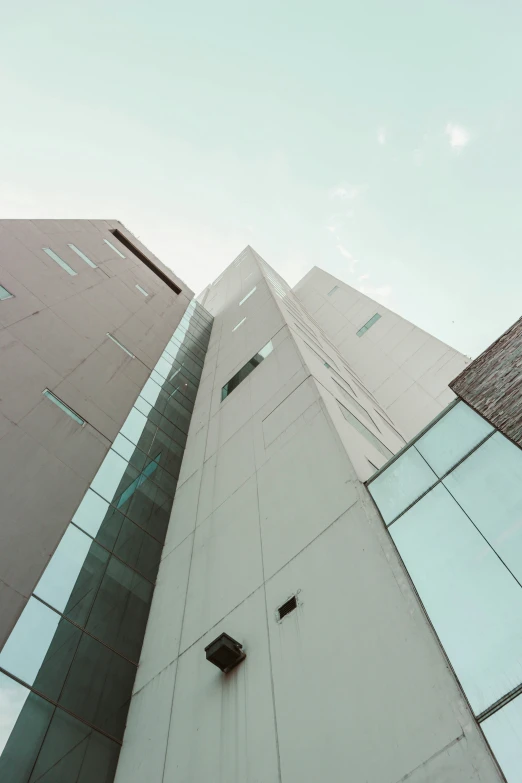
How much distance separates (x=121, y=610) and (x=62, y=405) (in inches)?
257

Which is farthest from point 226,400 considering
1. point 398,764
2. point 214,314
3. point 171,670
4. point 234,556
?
point 214,314

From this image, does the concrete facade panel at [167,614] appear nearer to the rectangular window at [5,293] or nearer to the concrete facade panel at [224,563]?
the concrete facade panel at [224,563]

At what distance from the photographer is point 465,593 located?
5.48 metres

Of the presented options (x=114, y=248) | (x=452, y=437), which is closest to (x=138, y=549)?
(x=452, y=437)

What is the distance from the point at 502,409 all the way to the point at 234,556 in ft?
19.9

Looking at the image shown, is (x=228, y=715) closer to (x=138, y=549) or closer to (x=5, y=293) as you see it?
(x=138, y=549)

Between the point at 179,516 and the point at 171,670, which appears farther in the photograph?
the point at 179,516

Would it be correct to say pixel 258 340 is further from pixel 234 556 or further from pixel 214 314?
pixel 214 314

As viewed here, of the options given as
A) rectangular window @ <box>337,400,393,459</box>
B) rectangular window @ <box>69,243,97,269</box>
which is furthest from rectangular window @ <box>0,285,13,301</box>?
rectangular window @ <box>337,400,393,459</box>

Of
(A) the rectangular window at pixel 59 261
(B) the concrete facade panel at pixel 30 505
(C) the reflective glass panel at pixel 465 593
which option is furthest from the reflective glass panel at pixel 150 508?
(A) the rectangular window at pixel 59 261

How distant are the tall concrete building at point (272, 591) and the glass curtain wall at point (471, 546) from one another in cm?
3

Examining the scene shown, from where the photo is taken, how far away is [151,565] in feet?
39.0

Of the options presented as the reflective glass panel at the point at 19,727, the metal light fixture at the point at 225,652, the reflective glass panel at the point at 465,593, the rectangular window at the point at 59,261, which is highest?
the reflective glass panel at the point at 465,593

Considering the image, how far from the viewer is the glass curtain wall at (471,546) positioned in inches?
179
